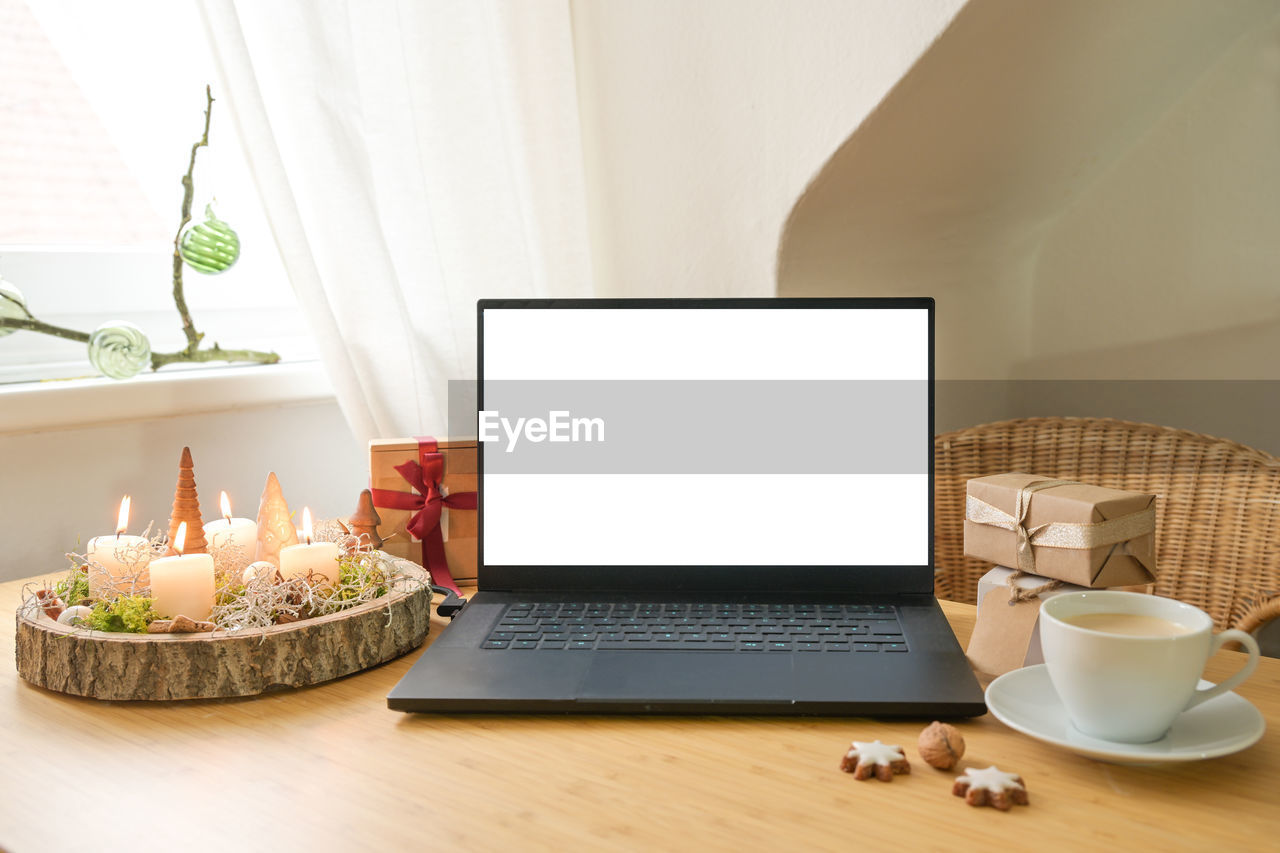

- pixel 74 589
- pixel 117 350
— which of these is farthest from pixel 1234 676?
pixel 117 350

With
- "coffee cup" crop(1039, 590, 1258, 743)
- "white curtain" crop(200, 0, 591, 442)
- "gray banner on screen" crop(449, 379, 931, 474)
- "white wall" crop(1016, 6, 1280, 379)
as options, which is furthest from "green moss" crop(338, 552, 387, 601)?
"white wall" crop(1016, 6, 1280, 379)

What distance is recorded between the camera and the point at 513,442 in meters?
0.89

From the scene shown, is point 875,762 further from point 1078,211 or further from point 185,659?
point 1078,211

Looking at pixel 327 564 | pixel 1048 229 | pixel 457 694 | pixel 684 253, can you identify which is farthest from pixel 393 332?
pixel 1048 229

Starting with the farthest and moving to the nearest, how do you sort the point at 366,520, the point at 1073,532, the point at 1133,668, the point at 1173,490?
the point at 1173,490
the point at 366,520
the point at 1073,532
the point at 1133,668

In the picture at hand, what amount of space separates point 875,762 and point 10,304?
1.08 m

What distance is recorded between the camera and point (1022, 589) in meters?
0.71

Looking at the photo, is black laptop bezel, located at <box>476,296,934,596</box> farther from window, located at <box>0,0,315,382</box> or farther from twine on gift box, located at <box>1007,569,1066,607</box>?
window, located at <box>0,0,315,382</box>

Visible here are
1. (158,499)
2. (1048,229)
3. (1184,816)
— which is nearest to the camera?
(1184,816)

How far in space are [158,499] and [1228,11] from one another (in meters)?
1.52

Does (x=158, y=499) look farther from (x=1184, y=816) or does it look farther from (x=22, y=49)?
(x=1184, y=816)

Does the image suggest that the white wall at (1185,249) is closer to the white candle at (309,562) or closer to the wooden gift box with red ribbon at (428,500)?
the wooden gift box with red ribbon at (428,500)

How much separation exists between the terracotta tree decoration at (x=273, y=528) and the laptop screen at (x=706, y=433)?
0.17m

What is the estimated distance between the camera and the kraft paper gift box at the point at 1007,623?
71 centimetres
